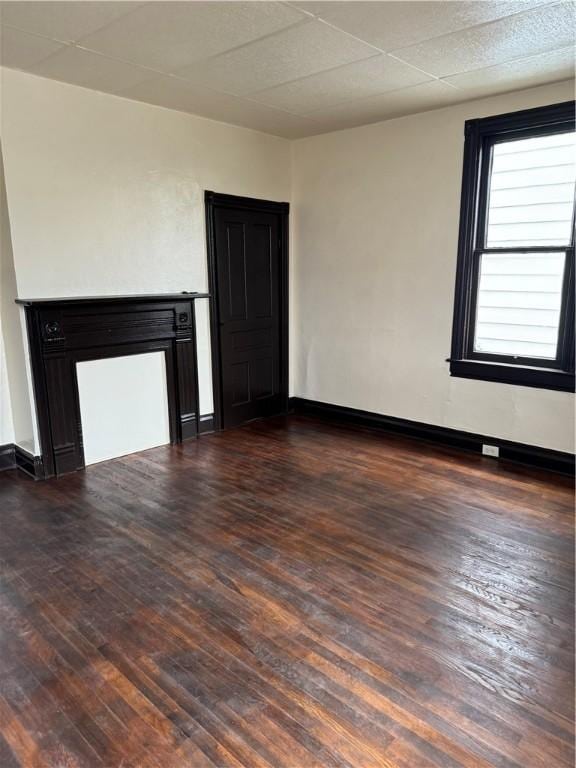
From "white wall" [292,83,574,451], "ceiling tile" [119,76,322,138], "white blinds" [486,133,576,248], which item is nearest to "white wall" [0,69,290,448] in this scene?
"ceiling tile" [119,76,322,138]

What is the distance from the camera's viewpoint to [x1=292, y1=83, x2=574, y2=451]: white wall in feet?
13.5

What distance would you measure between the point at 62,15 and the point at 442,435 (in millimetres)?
3853

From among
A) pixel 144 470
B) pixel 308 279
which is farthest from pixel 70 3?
pixel 308 279

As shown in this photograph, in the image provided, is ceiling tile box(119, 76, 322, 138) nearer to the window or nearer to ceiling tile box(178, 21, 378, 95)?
ceiling tile box(178, 21, 378, 95)

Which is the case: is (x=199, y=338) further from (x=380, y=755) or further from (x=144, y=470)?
(x=380, y=755)

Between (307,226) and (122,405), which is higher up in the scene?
(307,226)

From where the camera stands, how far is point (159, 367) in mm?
4477

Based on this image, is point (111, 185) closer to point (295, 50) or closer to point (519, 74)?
point (295, 50)

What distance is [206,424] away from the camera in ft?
16.0

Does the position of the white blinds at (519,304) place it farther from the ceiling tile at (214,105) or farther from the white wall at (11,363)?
the white wall at (11,363)

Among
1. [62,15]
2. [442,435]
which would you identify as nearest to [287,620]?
[442,435]

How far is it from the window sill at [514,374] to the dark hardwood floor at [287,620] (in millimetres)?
693

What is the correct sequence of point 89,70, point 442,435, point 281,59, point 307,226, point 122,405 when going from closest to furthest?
point 281,59, point 89,70, point 122,405, point 442,435, point 307,226

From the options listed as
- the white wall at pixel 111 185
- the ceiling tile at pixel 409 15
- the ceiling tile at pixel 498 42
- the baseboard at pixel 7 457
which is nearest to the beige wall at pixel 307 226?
the white wall at pixel 111 185
